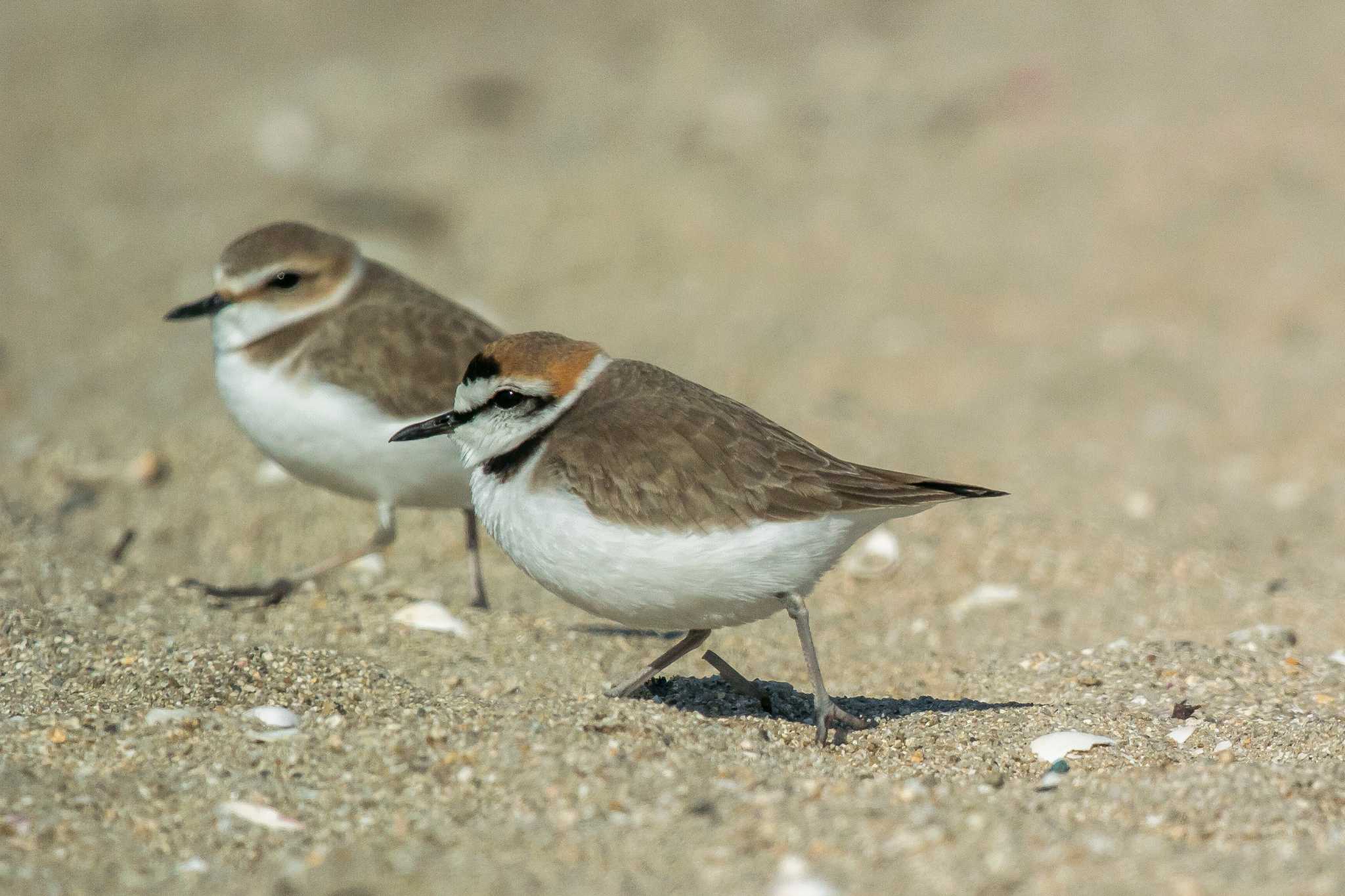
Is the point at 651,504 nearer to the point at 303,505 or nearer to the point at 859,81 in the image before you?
the point at 303,505

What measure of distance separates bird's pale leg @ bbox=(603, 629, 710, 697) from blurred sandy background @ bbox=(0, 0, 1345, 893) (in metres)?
0.12

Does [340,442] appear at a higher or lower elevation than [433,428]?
lower

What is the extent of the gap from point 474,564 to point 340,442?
2.60 feet

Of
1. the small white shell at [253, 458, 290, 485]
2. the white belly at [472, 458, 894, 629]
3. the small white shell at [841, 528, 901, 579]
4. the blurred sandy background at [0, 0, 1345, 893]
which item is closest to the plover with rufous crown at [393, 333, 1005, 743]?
the white belly at [472, 458, 894, 629]

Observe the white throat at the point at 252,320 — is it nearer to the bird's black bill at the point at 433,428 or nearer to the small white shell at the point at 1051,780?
the bird's black bill at the point at 433,428

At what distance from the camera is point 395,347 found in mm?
5488

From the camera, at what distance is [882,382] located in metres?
8.45

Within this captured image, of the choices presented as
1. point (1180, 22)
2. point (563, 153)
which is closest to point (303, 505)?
point (563, 153)

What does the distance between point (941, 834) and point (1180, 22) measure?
10.7m

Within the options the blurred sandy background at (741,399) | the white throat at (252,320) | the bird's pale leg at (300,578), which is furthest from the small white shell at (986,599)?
the white throat at (252,320)

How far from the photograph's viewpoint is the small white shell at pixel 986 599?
5867 mm

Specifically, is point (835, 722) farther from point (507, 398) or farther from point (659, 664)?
point (507, 398)

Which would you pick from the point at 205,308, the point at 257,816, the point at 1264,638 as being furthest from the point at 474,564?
the point at 1264,638

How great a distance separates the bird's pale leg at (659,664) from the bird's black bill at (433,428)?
3.03ft
